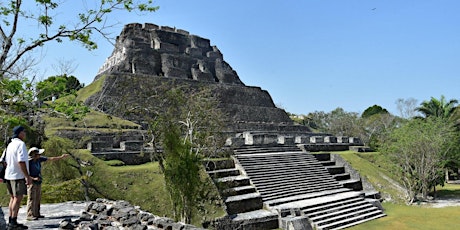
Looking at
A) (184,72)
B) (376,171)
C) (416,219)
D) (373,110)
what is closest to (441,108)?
(376,171)

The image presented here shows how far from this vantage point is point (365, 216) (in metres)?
12.0

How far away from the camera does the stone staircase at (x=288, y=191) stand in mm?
10734

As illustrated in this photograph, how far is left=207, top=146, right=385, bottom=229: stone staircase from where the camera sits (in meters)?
10.7

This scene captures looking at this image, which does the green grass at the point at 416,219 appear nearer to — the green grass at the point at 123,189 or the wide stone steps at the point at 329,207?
the wide stone steps at the point at 329,207

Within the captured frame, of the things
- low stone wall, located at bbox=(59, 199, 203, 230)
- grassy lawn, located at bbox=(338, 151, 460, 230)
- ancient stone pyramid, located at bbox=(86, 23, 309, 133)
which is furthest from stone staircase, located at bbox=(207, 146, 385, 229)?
ancient stone pyramid, located at bbox=(86, 23, 309, 133)

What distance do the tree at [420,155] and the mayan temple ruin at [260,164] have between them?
1.82 m

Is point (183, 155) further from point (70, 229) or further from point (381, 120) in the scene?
point (381, 120)

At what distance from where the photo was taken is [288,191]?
497 inches

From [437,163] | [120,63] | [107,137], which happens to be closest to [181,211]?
[107,137]

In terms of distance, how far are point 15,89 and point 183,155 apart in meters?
3.88

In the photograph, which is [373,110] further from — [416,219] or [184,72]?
[416,219]

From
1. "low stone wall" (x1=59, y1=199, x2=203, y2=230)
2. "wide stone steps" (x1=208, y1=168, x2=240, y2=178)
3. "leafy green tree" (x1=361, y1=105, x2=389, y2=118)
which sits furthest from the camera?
"leafy green tree" (x1=361, y1=105, x2=389, y2=118)

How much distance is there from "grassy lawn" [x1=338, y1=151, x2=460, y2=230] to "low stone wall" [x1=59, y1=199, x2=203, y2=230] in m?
7.90

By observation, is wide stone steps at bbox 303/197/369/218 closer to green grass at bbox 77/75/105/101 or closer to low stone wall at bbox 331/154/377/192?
low stone wall at bbox 331/154/377/192
